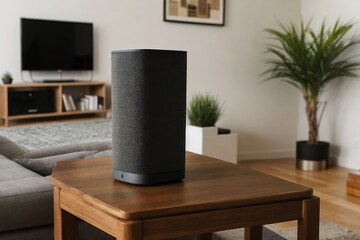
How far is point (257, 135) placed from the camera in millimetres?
6070

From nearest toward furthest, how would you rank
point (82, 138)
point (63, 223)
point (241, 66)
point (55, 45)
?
point (63, 223), point (82, 138), point (55, 45), point (241, 66)

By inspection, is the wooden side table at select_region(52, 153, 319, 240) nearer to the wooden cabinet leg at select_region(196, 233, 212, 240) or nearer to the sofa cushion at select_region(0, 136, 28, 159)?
the wooden cabinet leg at select_region(196, 233, 212, 240)

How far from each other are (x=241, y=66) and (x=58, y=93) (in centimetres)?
204

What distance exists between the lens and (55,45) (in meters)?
4.86

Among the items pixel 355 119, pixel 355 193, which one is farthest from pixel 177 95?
pixel 355 119

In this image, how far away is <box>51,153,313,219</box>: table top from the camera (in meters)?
1.43

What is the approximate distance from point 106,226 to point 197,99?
3.64m

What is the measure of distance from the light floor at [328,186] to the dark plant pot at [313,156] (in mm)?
85

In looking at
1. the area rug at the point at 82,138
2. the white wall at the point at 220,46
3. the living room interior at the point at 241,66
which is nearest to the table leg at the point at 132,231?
the area rug at the point at 82,138

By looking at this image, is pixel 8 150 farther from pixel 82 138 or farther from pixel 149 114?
pixel 149 114

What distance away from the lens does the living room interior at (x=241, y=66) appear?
15.9 ft

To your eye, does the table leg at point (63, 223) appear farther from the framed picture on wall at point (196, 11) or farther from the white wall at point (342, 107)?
the white wall at point (342, 107)

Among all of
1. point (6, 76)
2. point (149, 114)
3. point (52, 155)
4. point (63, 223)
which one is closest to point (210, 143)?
point (6, 76)

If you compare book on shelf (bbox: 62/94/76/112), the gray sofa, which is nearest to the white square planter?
book on shelf (bbox: 62/94/76/112)
